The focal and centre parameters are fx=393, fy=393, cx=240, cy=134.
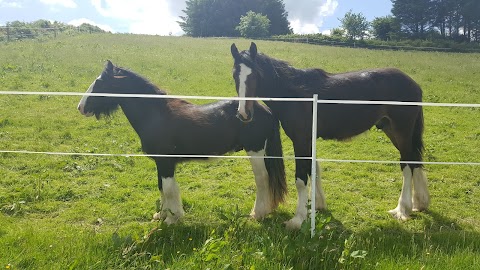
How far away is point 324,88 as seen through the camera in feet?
18.3

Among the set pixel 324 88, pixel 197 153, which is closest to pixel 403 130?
pixel 324 88

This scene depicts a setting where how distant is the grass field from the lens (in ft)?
12.7

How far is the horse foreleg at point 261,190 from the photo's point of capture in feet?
18.3

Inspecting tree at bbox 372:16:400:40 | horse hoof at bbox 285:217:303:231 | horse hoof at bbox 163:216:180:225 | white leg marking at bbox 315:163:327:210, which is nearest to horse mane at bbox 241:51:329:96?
white leg marking at bbox 315:163:327:210

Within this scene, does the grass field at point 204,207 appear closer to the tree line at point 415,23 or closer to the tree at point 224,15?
the tree line at point 415,23

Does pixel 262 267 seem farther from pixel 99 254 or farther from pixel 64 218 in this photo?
pixel 64 218

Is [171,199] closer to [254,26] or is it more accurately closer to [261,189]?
[261,189]

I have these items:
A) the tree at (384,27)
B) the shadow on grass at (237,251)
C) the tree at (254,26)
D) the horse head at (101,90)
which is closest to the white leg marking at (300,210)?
the shadow on grass at (237,251)

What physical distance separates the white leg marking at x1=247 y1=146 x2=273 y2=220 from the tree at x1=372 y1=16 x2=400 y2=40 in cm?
5506

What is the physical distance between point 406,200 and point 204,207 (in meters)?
2.94

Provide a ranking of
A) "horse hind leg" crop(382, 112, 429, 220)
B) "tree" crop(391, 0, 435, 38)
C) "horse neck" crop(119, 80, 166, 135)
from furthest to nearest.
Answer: "tree" crop(391, 0, 435, 38), "horse hind leg" crop(382, 112, 429, 220), "horse neck" crop(119, 80, 166, 135)

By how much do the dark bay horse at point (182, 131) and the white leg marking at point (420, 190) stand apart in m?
1.96

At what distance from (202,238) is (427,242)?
2.55 meters

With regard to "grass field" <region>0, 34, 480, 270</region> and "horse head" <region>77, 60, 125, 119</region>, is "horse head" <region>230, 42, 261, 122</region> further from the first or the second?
"horse head" <region>77, 60, 125, 119</region>
